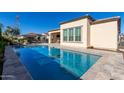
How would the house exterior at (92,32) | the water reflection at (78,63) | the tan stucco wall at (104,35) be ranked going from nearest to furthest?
→ 1. the water reflection at (78,63)
2. the tan stucco wall at (104,35)
3. the house exterior at (92,32)

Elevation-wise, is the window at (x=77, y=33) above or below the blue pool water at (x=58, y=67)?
above

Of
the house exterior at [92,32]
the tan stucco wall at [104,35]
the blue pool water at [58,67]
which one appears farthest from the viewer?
the house exterior at [92,32]

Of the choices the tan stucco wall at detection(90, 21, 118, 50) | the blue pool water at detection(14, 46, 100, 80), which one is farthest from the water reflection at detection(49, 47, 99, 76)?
the tan stucco wall at detection(90, 21, 118, 50)

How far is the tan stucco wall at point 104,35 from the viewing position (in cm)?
1343

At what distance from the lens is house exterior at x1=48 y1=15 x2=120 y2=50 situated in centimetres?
1354

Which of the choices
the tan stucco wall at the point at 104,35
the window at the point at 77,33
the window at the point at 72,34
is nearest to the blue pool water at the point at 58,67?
the tan stucco wall at the point at 104,35

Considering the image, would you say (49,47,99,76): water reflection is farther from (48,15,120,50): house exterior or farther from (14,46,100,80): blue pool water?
(48,15,120,50): house exterior

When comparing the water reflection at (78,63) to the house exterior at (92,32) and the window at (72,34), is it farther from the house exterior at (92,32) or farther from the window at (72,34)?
the window at (72,34)

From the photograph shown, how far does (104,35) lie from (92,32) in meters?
2.02
